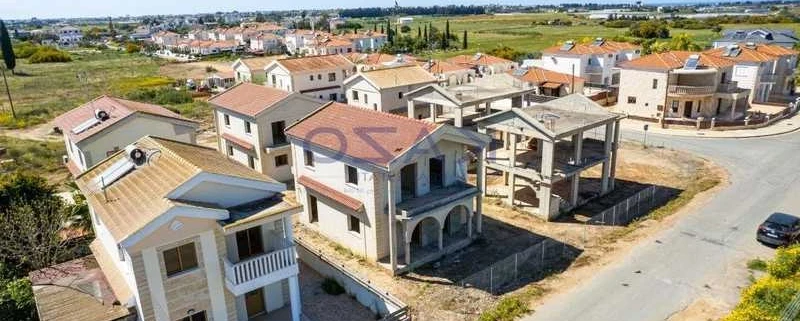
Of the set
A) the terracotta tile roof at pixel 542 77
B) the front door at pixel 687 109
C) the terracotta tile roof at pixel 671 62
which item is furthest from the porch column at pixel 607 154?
the terracotta tile roof at pixel 542 77

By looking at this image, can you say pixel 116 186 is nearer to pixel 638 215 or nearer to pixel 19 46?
pixel 638 215

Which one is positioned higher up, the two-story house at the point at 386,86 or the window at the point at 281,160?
the two-story house at the point at 386,86

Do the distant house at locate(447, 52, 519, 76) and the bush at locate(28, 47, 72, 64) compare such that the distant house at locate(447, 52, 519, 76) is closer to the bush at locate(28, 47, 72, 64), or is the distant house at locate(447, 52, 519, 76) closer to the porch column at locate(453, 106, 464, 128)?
the porch column at locate(453, 106, 464, 128)

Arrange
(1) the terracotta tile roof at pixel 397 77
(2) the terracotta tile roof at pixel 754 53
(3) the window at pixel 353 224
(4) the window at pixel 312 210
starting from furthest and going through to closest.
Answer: (2) the terracotta tile roof at pixel 754 53 → (1) the terracotta tile roof at pixel 397 77 → (4) the window at pixel 312 210 → (3) the window at pixel 353 224

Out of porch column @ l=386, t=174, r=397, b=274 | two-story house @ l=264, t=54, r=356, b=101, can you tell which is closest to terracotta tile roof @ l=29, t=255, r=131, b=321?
porch column @ l=386, t=174, r=397, b=274

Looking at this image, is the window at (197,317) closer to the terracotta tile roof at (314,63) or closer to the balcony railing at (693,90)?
the terracotta tile roof at (314,63)

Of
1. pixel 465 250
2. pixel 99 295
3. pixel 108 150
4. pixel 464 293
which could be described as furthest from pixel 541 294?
pixel 108 150
